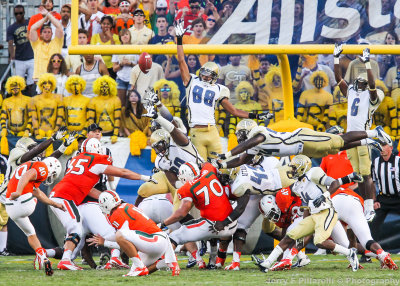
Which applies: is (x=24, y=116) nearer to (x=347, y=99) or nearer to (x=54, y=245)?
(x=54, y=245)

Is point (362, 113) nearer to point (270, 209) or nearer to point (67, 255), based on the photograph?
point (270, 209)

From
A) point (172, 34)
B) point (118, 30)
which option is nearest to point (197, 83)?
point (172, 34)

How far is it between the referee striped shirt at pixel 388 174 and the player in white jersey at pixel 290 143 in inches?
81.4

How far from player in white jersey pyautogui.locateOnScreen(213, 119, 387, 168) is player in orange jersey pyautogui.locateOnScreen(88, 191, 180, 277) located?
1017 millimetres

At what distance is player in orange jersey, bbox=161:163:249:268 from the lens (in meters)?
8.91

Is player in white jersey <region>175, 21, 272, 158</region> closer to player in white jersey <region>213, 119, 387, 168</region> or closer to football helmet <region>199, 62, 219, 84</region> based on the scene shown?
football helmet <region>199, 62, 219, 84</region>

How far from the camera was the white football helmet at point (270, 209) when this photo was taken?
9055mm

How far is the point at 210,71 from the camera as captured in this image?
9.93 meters

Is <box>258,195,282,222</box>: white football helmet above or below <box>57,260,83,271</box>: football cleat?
above

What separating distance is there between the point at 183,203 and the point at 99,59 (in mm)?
3874

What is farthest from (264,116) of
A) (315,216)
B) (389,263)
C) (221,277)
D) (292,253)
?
(221,277)

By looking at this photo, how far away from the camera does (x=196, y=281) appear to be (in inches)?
296

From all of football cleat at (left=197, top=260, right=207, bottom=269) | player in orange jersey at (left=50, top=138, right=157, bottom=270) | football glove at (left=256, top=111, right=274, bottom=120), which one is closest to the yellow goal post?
football glove at (left=256, top=111, right=274, bottom=120)

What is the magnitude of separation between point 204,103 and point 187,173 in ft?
3.69
